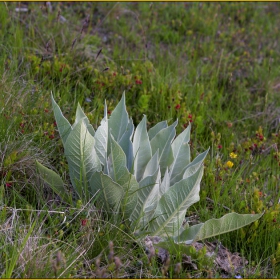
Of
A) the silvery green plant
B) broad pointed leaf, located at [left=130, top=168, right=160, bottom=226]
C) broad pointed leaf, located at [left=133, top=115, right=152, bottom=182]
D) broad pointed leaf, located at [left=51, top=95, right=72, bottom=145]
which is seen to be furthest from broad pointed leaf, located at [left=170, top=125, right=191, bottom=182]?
broad pointed leaf, located at [left=51, top=95, right=72, bottom=145]

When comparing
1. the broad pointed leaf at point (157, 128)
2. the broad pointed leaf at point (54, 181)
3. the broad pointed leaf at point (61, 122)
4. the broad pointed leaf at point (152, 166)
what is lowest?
the broad pointed leaf at point (54, 181)

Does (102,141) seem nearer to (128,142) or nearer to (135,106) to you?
(128,142)

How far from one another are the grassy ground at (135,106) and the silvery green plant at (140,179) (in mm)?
124

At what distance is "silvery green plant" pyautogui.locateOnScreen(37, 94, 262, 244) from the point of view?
2.46m

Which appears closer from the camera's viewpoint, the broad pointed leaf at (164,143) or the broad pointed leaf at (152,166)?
the broad pointed leaf at (152,166)

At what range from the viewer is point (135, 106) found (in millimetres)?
4039

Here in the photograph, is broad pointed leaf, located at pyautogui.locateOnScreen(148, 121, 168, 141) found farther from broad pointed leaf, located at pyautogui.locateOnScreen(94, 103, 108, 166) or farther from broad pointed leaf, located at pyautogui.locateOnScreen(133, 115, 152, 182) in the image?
broad pointed leaf, located at pyautogui.locateOnScreen(94, 103, 108, 166)

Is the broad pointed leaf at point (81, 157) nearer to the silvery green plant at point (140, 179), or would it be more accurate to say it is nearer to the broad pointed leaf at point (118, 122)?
the silvery green plant at point (140, 179)

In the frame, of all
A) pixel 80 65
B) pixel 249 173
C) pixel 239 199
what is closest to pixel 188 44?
pixel 80 65

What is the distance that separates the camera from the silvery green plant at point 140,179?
246 centimetres

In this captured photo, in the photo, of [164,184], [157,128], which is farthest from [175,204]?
[157,128]

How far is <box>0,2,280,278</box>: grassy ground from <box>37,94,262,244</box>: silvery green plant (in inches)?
4.9

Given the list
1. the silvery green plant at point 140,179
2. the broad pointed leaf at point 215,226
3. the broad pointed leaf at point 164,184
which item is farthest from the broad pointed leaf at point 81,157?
the broad pointed leaf at point 215,226

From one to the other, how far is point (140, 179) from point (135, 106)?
4.67ft
